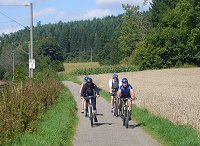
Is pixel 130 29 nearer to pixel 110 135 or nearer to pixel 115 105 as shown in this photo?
pixel 115 105

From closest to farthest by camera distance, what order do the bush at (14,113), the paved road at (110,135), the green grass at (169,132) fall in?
1. the bush at (14,113)
2. the green grass at (169,132)
3. the paved road at (110,135)

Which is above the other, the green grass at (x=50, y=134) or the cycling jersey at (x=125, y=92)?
the cycling jersey at (x=125, y=92)

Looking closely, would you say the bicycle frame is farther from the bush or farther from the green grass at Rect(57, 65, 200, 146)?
the bush

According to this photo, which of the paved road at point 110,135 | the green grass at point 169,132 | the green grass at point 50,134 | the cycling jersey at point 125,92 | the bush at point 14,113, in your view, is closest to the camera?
the green grass at point 50,134

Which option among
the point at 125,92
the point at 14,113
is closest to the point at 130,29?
the point at 125,92

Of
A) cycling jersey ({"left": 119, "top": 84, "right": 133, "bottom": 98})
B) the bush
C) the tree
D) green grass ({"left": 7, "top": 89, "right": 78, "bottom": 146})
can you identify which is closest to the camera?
green grass ({"left": 7, "top": 89, "right": 78, "bottom": 146})

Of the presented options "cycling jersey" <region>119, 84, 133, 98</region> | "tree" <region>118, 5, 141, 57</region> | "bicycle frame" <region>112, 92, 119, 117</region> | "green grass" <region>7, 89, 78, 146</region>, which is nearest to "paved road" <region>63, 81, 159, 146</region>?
"green grass" <region>7, 89, 78, 146</region>

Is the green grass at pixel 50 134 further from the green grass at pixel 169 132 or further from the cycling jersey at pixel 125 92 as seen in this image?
the green grass at pixel 169 132

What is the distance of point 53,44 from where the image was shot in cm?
14050

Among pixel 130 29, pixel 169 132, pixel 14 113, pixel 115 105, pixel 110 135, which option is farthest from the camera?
pixel 130 29

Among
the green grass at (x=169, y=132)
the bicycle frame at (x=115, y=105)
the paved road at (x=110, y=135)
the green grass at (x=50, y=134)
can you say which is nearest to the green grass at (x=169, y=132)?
the green grass at (x=169, y=132)

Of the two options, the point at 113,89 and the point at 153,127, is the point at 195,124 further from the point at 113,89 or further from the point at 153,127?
the point at 113,89

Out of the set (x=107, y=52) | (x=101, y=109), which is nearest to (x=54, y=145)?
(x=101, y=109)

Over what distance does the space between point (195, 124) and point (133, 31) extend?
311 ft
